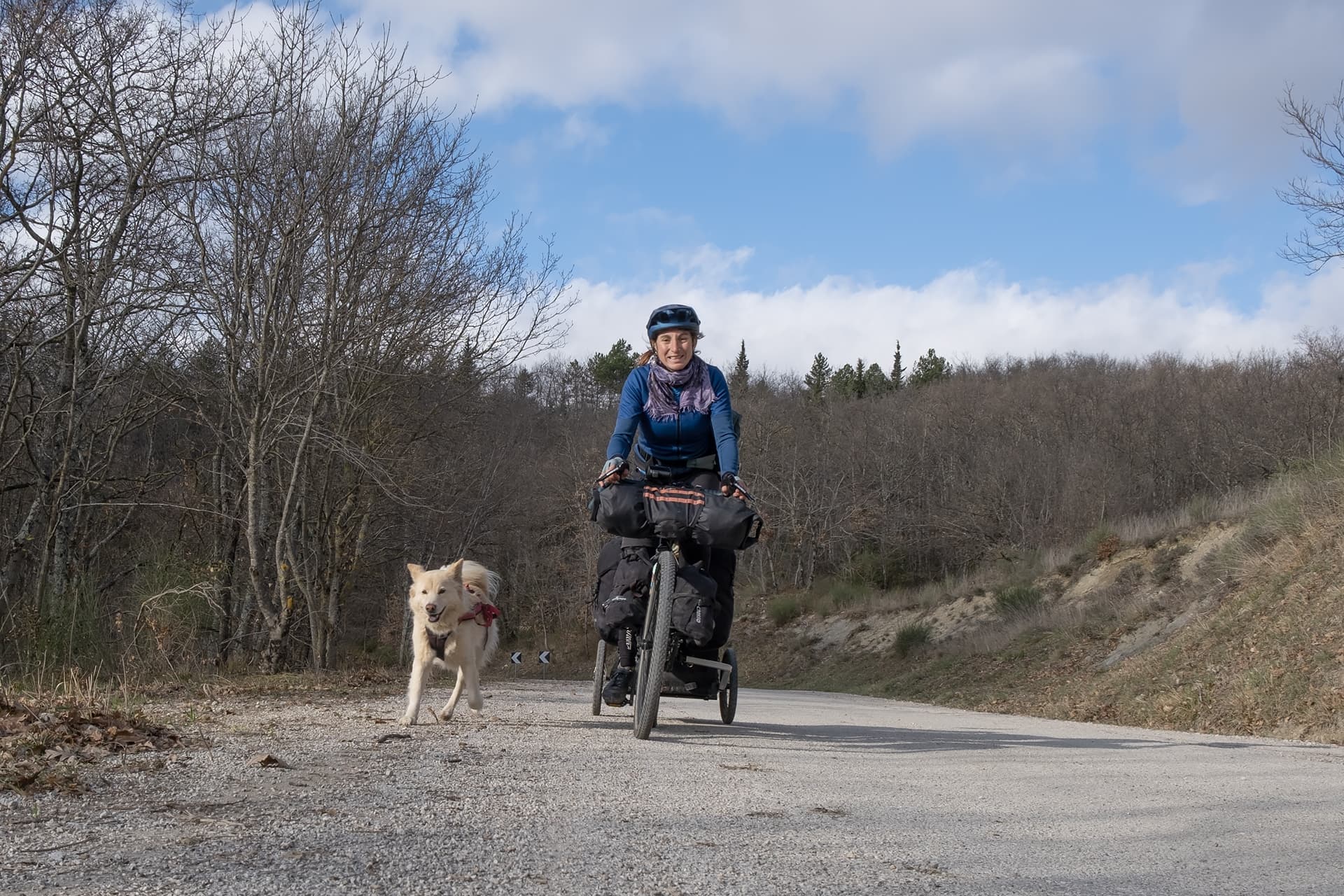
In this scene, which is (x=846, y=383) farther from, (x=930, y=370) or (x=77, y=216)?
(x=77, y=216)

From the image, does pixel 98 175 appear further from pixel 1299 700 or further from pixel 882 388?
pixel 882 388

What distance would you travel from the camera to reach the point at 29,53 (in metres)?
11.5

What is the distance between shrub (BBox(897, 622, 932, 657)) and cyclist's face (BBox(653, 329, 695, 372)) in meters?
25.0

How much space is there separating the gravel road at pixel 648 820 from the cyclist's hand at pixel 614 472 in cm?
147

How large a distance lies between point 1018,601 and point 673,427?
2369 centimetres

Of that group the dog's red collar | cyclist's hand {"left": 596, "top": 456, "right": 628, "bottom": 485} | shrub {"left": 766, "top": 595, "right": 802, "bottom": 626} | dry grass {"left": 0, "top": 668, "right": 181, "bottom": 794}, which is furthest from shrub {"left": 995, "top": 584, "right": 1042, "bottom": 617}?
dry grass {"left": 0, "top": 668, "right": 181, "bottom": 794}

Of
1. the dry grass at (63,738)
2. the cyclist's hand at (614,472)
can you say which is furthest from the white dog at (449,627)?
Result: the dry grass at (63,738)

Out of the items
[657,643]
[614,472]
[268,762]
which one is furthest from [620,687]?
[268,762]

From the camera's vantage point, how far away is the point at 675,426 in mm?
6391

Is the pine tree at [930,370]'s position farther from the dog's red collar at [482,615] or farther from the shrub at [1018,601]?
the dog's red collar at [482,615]

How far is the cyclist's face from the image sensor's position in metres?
6.46

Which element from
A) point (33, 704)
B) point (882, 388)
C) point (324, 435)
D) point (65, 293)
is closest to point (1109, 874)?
point (33, 704)

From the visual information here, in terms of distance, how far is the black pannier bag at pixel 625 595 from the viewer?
6250 millimetres

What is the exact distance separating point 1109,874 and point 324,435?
11.7 metres
